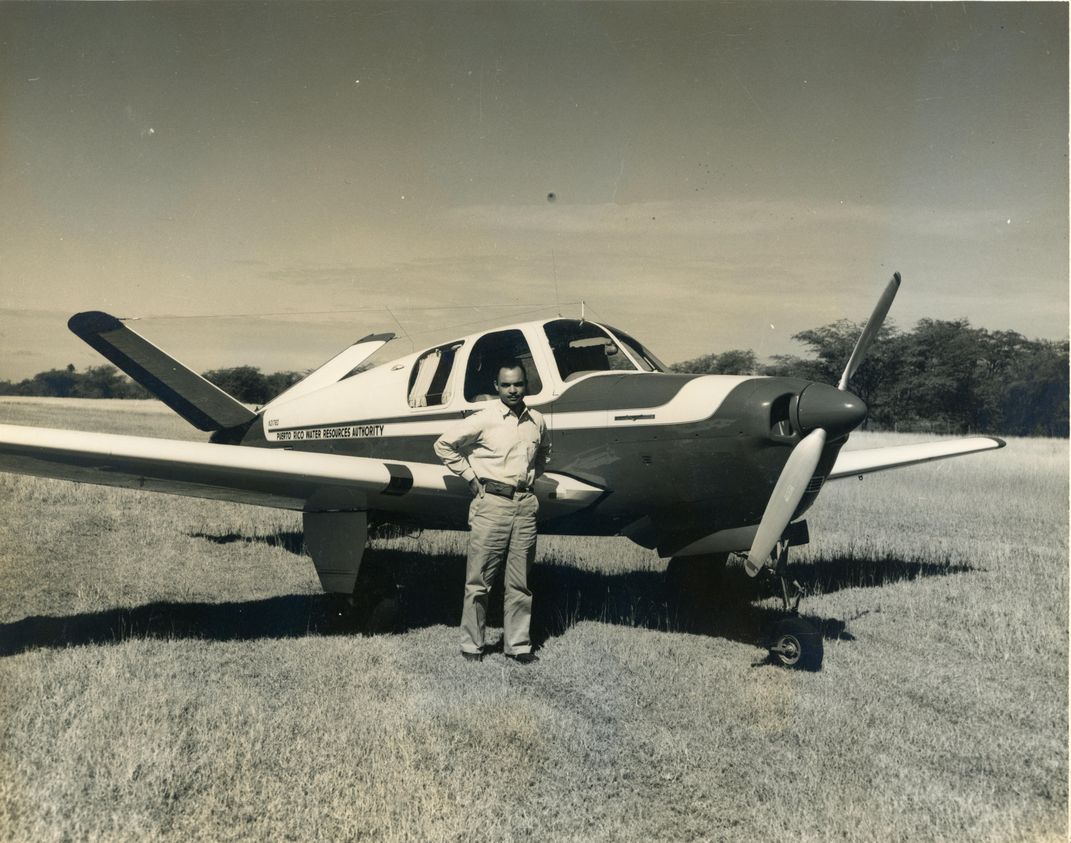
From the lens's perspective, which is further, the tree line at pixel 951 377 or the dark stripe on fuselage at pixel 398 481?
the tree line at pixel 951 377

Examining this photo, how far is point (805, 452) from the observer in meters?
4.49

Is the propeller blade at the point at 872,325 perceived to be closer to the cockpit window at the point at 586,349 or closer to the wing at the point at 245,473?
the cockpit window at the point at 586,349

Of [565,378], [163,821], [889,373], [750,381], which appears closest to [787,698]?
[750,381]

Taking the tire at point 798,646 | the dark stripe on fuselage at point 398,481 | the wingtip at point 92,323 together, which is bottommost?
the tire at point 798,646

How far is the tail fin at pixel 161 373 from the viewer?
287 inches

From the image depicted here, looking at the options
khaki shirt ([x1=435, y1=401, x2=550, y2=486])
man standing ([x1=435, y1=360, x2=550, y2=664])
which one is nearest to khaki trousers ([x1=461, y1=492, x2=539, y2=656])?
man standing ([x1=435, y1=360, x2=550, y2=664])

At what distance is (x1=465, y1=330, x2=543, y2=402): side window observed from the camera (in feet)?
19.6

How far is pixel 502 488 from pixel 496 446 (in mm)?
288

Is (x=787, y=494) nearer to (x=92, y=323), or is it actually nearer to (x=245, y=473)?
(x=245, y=473)

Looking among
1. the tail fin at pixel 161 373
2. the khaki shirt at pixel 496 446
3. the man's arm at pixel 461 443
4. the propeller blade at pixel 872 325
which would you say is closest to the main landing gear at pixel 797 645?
the propeller blade at pixel 872 325

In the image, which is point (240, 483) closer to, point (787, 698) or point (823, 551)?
point (787, 698)

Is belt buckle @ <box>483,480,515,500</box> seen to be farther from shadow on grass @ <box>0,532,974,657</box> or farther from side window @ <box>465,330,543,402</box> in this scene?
shadow on grass @ <box>0,532,974,657</box>

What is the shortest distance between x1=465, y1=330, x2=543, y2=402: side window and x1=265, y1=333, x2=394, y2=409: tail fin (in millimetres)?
3183

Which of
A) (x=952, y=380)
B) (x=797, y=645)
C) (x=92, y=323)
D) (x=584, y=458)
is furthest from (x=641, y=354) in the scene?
(x=952, y=380)
